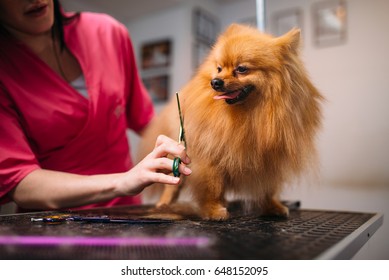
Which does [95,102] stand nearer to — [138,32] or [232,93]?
[232,93]

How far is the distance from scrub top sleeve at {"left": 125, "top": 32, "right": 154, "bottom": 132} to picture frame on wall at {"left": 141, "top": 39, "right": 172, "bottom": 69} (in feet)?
4.38

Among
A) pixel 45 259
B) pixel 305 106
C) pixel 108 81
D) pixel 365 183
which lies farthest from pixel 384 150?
pixel 45 259

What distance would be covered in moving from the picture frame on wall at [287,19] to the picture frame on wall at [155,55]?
1.32 meters

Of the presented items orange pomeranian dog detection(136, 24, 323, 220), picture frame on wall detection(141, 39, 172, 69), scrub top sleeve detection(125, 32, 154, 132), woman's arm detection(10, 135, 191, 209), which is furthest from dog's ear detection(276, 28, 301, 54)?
picture frame on wall detection(141, 39, 172, 69)

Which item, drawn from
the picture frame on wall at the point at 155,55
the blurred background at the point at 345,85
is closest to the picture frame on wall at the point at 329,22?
the blurred background at the point at 345,85

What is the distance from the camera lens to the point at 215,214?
34.6 inches

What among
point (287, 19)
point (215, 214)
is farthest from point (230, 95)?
point (287, 19)

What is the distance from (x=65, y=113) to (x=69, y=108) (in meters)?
0.02

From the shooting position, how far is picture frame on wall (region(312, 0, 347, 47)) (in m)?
1.42

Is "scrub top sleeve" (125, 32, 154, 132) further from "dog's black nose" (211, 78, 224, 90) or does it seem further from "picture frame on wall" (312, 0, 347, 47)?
"picture frame on wall" (312, 0, 347, 47)

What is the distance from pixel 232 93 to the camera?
0.82 metres

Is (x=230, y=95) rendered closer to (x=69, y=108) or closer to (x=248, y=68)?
(x=248, y=68)

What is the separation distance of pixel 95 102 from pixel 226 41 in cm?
52
